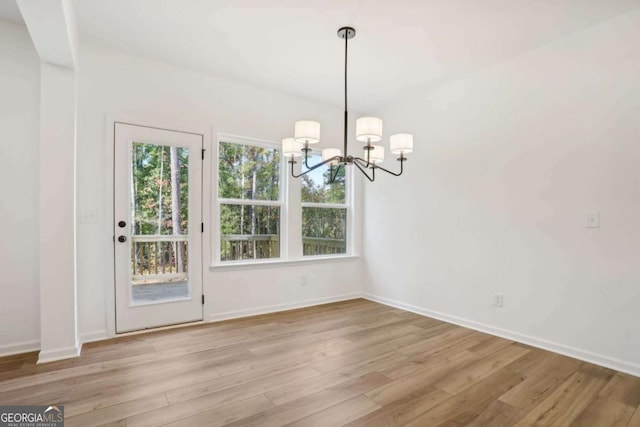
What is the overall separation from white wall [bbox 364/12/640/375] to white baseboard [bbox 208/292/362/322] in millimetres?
823

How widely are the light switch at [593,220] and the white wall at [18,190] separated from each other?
4585 mm

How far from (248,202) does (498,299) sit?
9.37ft

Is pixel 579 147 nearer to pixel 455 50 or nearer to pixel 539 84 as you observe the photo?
pixel 539 84

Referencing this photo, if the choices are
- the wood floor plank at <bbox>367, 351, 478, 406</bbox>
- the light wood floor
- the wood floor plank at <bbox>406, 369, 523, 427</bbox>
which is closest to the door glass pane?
the light wood floor

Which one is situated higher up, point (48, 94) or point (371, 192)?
point (48, 94)

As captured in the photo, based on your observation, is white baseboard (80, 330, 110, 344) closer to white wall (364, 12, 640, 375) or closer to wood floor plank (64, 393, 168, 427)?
wood floor plank (64, 393, 168, 427)

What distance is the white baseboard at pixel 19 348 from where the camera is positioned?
2.67m

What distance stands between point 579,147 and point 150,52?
12.7 feet

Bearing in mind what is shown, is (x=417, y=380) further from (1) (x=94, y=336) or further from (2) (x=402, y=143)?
(1) (x=94, y=336)

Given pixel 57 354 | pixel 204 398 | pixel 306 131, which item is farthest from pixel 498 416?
pixel 57 354

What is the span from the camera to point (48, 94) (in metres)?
2.57

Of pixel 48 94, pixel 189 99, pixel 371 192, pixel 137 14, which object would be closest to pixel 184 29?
pixel 137 14

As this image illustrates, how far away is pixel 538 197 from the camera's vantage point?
9.73ft

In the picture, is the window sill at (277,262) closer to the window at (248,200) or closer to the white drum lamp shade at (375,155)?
the window at (248,200)
